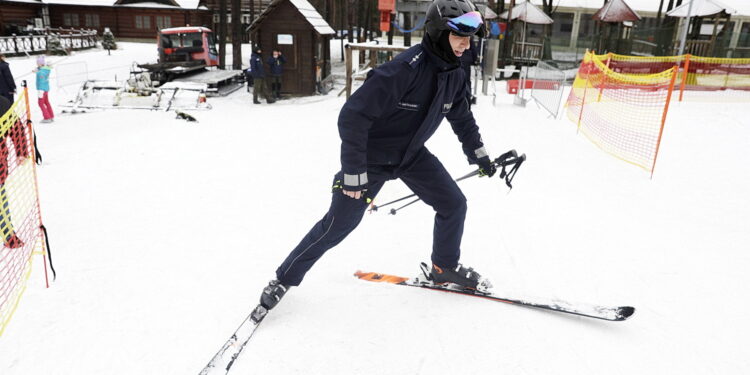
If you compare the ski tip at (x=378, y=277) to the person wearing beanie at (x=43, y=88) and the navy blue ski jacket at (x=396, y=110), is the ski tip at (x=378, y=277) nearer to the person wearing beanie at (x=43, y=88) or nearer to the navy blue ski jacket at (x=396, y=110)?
the navy blue ski jacket at (x=396, y=110)

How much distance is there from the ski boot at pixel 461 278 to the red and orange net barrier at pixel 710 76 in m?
13.9

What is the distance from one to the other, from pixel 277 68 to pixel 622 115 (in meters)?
9.73

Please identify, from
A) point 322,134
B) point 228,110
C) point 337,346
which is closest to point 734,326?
point 337,346

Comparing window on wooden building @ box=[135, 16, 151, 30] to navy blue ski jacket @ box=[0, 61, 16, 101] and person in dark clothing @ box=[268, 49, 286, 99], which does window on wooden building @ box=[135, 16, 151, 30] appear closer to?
person in dark clothing @ box=[268, 49, 286, 99]

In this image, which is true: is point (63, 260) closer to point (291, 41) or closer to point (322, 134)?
point (322, 134)

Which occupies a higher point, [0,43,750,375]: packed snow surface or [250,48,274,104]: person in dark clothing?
[250,48,274,104]: person in dark clothing

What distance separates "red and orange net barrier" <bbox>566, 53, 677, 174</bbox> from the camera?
7.53 meters

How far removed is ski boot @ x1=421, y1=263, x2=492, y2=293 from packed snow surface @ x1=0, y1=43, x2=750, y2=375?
11 cm

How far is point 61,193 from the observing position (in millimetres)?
5633

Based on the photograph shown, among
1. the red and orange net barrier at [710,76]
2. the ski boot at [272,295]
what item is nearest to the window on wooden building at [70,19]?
the red and orange net barrier at [710,76]

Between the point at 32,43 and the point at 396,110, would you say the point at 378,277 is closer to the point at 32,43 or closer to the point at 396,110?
the point at 396,110

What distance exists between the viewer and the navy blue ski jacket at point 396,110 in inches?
102

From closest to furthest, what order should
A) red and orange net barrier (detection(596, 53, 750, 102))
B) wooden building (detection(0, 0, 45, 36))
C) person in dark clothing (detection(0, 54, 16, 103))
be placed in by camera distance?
person in dark clothing (detection(0, 54, 16, 103)) < red and orange net barrier (detection(596, 53, 750, 102)) < wooden building (detection(0, 0, 45, 36))

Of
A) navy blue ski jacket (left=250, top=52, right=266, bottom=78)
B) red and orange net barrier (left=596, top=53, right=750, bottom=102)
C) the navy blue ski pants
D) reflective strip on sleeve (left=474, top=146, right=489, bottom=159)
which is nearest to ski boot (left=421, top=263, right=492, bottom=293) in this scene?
the navy blue ski pants
